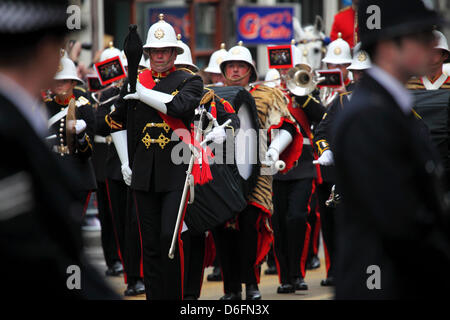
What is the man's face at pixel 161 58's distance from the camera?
718cm

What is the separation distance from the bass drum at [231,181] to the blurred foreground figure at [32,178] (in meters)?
4.44

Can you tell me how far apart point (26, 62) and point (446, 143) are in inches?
169

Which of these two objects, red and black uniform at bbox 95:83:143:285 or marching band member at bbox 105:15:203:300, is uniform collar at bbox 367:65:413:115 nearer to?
marching band member at bbox 105:15:203:300

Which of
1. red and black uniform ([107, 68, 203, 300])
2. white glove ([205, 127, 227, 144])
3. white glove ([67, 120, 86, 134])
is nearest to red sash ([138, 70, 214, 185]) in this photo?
red and black uniform ([107, 68, 203, 300])

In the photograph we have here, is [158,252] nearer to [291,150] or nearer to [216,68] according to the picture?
[291,150]

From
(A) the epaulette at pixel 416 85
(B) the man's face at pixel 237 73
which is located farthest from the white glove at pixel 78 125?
(A) the epaulette at pixel 416 85

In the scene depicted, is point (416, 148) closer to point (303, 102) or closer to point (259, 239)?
point (259, 239)

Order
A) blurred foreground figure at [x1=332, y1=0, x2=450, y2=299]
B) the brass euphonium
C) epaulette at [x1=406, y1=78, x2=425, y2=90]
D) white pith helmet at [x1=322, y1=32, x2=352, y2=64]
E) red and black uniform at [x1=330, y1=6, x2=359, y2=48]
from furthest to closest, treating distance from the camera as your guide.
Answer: red and black uniform at [x1=330, y1=6, x2=359, y2=48]
white pith helmet at [x1=322, y1=32, x2=352, y2=64]
the brass euphonium
epaulette at [x1=406, y1=78, x2=425, y2=90]
blurred foreground figure at [x1=332, y1=0, x2=450, y2=299]

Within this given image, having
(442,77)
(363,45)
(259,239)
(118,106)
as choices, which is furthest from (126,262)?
(363,45)

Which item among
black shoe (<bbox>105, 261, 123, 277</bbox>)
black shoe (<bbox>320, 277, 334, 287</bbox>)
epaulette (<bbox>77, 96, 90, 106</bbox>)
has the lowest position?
black shoe (<bbox>105, 261, 123, 277</bbox>)

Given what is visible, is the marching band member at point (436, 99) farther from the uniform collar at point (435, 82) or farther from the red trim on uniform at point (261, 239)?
the red trim on uniform at point (261, 239)

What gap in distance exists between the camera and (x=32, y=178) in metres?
2.78

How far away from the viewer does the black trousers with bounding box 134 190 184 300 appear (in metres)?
6.94

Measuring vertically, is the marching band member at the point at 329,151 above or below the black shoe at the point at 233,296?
above
